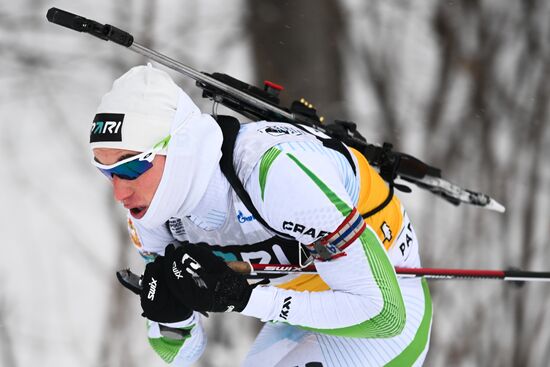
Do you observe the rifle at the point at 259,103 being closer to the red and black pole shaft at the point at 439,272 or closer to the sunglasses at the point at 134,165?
the red and black pole shaft at the point at 439,272

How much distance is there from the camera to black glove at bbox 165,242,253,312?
1.94 meters

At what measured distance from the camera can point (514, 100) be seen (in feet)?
18.6

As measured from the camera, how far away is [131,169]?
1.99m

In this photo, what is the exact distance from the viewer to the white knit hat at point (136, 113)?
198cm

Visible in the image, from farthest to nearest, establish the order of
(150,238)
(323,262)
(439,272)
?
(439,272) → (150,238) → (323,262)

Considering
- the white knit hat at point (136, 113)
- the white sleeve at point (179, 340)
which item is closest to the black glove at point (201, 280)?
the white knit hat at point (136, 113)

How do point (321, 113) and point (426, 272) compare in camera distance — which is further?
point (321, 113)

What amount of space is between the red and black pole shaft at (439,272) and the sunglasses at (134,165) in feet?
1.14

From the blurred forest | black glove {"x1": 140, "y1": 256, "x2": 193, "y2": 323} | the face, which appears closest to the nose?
the face

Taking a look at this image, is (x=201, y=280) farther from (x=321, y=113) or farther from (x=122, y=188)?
(x=321, y=113)

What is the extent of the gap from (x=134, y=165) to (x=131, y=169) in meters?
0.01

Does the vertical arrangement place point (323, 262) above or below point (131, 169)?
below

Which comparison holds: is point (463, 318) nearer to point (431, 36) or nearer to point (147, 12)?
point (431, 36)

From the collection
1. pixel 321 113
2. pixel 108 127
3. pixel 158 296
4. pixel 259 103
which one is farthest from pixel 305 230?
pixel 321 113
